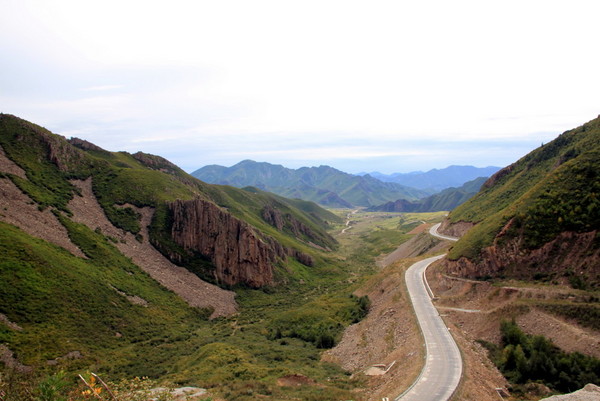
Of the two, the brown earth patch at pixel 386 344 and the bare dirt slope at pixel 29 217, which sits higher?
the bare dirt slope at pixel 29 217


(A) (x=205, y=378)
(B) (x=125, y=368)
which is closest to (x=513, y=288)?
(A) (x=205, y=378)

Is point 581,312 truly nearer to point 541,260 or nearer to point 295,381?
point 541,260

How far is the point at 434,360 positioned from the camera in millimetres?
29969

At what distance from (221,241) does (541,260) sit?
63.7 meters

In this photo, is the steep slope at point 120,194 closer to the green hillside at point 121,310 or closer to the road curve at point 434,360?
the green hillside at point 121,310

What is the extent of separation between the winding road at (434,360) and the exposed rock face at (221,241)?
143 ft

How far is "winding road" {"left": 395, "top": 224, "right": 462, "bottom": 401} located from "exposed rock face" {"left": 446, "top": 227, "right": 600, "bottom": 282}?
29.4ft

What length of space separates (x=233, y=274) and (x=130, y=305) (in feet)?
90.2

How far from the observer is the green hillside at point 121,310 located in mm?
35688

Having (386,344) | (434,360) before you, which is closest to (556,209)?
(434,360)

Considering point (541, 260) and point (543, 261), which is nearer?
point (543, 261)

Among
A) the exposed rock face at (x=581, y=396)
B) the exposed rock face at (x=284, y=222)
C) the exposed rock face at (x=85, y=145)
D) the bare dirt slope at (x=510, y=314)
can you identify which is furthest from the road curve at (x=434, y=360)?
the exposed rock face at (x=85, y=145)

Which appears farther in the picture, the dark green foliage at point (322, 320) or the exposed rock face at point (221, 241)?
the exposed rock face at point (221, 241)

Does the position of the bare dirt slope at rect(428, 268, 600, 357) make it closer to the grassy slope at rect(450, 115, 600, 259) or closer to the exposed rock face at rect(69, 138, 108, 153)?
the grassy slope at rect(450, 115, 600, 259)
